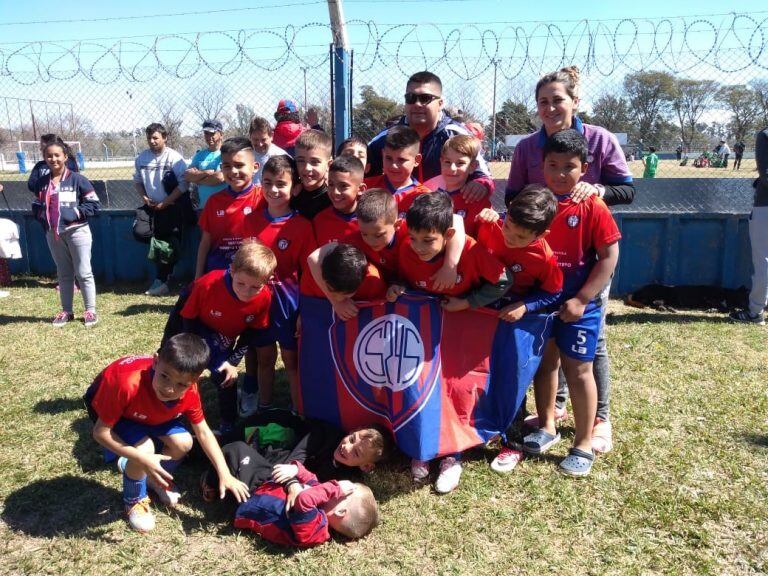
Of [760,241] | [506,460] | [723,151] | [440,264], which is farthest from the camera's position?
[723,151]

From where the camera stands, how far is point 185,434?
304 cm

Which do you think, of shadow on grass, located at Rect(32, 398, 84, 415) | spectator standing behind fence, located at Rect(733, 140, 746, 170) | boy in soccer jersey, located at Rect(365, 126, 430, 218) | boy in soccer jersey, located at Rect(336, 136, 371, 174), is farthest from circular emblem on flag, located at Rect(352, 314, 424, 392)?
spectator standing behind fence, located at Rect(733, 140, 746, 170)

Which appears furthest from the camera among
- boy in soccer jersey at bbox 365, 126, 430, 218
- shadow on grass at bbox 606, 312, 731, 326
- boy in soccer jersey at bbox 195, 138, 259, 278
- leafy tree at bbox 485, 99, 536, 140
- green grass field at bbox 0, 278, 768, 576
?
leafy tree at bbox 485, 99, 536, 140

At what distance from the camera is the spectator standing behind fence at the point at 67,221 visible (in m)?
6.04

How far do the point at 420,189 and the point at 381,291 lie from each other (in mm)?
675

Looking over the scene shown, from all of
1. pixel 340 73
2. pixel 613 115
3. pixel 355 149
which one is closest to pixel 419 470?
pixel 355 149

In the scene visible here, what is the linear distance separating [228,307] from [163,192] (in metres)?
4.62

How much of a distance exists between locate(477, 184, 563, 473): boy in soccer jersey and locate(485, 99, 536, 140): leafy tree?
286 inches

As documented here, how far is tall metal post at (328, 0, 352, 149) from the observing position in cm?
688

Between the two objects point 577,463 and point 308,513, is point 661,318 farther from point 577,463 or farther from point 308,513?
point 308,513

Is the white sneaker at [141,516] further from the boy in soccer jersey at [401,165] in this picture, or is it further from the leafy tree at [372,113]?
the leafy tree at [372,113]

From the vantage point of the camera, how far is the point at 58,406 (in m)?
4.16

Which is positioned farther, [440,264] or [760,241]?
[760,241]

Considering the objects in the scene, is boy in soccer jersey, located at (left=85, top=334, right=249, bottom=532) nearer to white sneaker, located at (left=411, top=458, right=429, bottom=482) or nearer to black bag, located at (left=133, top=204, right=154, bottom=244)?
white sneaker, located at (left=411, top=458, right=429, bottom=482)
